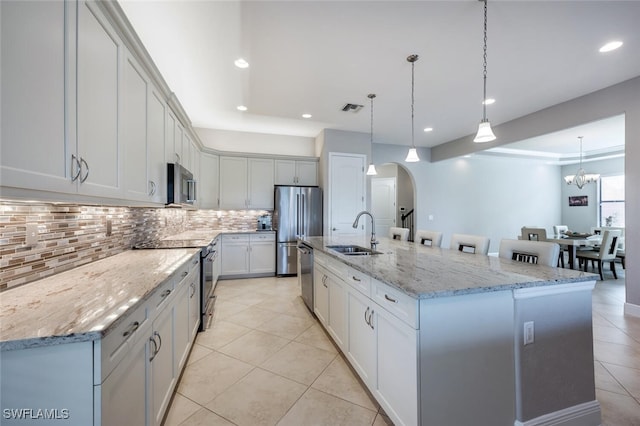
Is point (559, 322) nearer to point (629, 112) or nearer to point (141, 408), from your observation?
point (141, 408)

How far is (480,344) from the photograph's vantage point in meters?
1.37

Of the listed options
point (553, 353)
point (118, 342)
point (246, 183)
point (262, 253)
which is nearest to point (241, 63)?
point (246, 183)

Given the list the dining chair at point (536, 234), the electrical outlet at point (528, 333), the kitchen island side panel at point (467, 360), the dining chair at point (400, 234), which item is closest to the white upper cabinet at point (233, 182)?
the dining chair at point (400, 234)

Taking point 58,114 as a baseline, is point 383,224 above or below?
below

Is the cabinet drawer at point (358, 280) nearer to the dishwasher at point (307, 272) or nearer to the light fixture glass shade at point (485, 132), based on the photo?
the dishwasher at point (307, 272)

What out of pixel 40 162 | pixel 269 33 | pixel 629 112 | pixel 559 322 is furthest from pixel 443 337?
pixel 629 112

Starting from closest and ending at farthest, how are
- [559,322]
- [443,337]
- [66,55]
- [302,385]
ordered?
[66,55]
[443,337]
[559,322]
[302,385]

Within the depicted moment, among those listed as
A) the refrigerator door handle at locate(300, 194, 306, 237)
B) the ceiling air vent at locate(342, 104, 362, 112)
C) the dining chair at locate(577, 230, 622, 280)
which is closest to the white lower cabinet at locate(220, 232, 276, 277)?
the refrigerator door handle at locate(300, 194, 306, 237)

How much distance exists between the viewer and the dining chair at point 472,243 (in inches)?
96.4

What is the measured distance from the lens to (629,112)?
10.5ft

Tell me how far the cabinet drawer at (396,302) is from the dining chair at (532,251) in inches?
47.2

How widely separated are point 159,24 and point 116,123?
4.20ft

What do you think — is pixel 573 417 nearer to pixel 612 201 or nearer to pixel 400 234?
pixel 400 234

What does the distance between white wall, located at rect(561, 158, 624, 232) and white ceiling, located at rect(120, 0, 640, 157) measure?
5.06m
